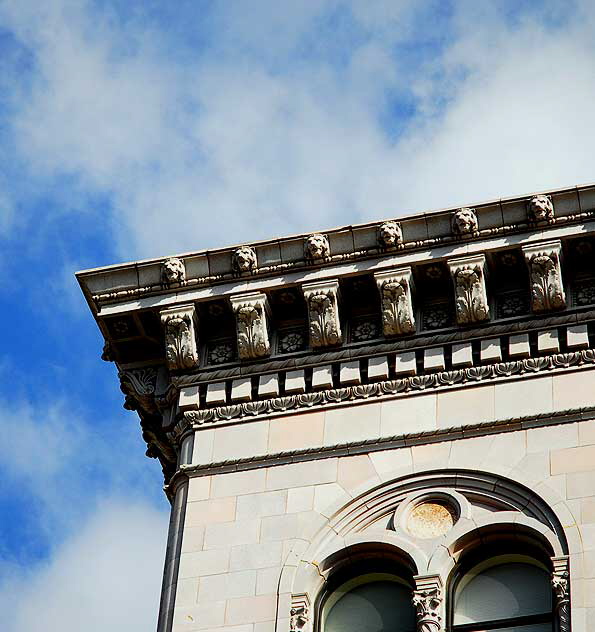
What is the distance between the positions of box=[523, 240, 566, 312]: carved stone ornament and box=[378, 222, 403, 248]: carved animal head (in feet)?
5.24

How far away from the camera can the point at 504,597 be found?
25.0 m

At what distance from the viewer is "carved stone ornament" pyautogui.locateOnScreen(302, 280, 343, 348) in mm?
27828

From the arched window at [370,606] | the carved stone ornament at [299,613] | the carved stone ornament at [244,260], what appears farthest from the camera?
the carved stone ornament at [244,260]

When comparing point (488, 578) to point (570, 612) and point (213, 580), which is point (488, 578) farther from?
point (213, 580)

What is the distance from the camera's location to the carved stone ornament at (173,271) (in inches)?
1126

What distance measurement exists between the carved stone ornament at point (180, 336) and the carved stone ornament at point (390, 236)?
2630 mm

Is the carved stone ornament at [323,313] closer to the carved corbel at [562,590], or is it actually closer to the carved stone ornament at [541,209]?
the carved stone ornament at [541,209]

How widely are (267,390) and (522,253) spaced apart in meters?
3.57

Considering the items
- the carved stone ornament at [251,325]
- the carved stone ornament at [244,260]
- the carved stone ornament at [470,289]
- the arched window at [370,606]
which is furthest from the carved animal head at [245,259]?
the arched window at [370,606]

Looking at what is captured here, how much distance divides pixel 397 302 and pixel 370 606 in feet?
13.5

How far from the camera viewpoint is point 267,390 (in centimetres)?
2781

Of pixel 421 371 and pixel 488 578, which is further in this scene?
pixel 421 371

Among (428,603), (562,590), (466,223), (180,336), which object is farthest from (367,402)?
(562,590)

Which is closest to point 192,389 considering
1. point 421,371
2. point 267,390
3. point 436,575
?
point 267,390
